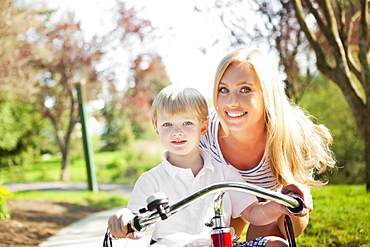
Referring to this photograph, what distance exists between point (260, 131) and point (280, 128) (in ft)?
0.66

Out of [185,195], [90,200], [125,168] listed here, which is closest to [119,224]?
[185,195]

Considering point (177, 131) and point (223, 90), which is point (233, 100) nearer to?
point (223, 90)

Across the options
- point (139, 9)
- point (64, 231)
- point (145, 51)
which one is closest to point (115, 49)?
point (145, 51)

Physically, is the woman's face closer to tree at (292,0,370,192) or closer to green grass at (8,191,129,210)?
tree at (292,0,370,192)

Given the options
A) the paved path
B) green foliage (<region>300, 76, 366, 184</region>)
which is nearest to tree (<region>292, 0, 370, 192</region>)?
the paved path

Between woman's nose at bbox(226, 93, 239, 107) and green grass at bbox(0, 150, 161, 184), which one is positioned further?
green grass at bbox(0, 150, 161, 184)

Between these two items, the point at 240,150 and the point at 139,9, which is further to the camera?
the point at 139,9

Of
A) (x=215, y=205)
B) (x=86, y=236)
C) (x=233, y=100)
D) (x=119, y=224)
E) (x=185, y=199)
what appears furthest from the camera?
(x=86, y=236)

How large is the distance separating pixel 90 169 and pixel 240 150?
8488 mm

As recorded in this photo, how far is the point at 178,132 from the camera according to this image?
2.11 metres

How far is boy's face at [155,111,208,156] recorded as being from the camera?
2.11 m

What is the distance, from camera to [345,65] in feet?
18.9

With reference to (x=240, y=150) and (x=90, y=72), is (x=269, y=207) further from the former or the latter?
(x=90, y=72)

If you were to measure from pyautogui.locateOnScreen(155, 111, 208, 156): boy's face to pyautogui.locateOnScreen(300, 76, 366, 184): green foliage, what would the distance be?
10741 mm
